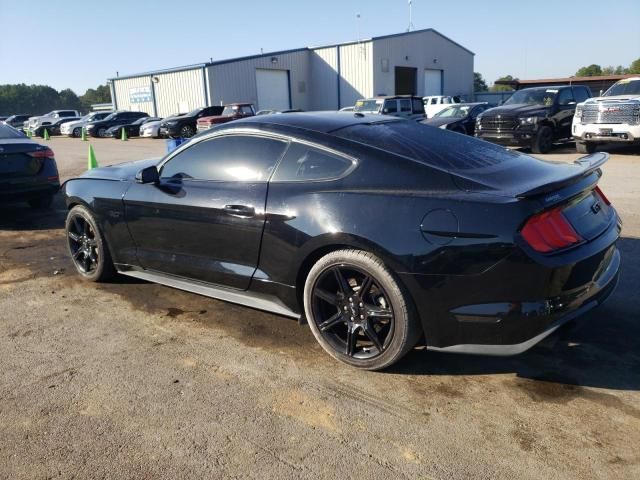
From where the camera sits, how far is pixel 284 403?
300 cm

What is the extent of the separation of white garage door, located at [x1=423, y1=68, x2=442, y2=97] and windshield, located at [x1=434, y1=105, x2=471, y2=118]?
84.1ft

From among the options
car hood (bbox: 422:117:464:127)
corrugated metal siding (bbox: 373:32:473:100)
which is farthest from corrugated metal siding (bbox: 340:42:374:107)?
car hood (bbox: 422:117:464:127)

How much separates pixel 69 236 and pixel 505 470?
448 centimetres

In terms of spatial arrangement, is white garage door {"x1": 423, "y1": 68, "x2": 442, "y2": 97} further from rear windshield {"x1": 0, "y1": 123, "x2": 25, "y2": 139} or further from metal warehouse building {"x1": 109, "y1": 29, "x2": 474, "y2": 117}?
→ rear windshield {"x1": 0, "y1": 123, "x2": 25, "y2": 139}

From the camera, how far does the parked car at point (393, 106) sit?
20.4m

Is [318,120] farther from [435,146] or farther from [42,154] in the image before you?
[42,154]

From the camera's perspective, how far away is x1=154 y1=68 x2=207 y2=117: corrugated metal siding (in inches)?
1416

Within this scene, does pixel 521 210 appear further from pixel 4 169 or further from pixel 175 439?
pixel 4 169

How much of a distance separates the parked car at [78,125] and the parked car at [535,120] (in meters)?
26.2

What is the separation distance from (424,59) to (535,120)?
30.9 metres

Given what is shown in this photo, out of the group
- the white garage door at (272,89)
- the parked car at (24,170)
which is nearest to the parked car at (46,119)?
the white garage door at (272,89)

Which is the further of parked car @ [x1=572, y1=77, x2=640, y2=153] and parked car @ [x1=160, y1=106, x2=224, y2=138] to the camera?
parked car @ [x1=160, y1=106, x2=224, y2=138]

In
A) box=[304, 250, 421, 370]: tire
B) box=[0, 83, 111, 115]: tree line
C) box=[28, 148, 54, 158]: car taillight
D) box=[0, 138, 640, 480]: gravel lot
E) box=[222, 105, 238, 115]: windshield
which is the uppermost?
box=[0, 83, 111, 115]: tree line

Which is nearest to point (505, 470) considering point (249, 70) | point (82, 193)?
point (82, 193)
